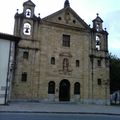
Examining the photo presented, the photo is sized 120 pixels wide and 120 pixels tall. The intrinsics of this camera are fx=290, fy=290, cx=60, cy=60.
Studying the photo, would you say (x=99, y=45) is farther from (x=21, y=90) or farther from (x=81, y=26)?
(x=21, y=90)

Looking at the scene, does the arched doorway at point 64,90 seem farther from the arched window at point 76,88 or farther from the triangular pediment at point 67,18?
the triangular pediment at point 67,18

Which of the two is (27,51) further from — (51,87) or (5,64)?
(5,64)

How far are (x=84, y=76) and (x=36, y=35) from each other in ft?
28.5

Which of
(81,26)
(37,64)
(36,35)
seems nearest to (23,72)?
(37,64)

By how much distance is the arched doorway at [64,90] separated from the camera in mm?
38594

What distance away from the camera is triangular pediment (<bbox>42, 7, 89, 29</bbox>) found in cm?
3991

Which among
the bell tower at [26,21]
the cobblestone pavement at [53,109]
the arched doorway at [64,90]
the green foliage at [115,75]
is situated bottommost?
the cobblestone pavement at [53,109]

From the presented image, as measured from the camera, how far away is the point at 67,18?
135 ft

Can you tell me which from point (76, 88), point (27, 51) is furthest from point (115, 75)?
point (27, 51)

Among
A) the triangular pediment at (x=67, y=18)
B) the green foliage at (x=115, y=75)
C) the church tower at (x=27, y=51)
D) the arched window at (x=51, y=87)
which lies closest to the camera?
the church tower at (x=27, y=51)

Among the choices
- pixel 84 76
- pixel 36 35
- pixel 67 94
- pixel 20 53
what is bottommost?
pixel 67 94

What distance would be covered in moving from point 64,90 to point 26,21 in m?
10.5

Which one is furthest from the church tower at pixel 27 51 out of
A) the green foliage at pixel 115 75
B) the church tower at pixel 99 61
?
the green foliage at pixel 115 75

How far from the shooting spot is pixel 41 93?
36.8 m
